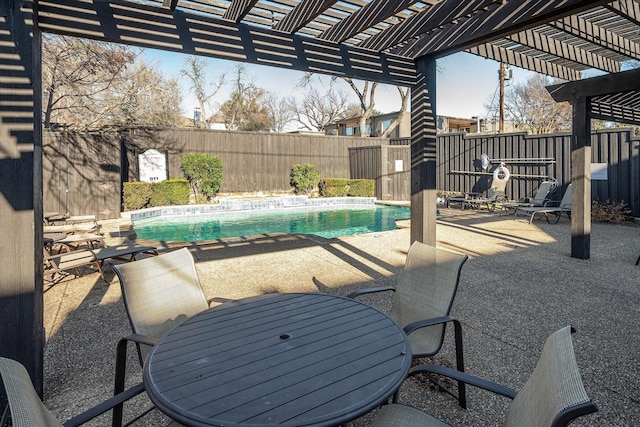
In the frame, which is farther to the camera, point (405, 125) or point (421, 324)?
point (405, 125)

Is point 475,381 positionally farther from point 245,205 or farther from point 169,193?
point 245,205

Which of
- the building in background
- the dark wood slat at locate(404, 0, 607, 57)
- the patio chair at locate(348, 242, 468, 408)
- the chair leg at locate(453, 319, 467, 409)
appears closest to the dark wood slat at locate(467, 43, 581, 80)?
the dark wood slat at locate(404, 0, 607, 57)

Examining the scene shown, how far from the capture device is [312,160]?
15398mm

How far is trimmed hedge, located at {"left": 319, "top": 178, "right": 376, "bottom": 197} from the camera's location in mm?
14602

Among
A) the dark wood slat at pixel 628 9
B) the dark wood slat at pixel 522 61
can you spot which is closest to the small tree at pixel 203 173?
the dark wood slat at pixel 522 61

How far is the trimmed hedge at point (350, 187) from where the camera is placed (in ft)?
47.9

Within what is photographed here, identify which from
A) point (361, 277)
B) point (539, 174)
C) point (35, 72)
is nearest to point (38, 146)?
point (35, 72)

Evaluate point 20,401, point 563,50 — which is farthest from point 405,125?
point 20,401

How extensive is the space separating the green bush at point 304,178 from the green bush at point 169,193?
177 inches

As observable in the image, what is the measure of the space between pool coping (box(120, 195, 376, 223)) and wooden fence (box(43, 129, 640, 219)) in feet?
2.73

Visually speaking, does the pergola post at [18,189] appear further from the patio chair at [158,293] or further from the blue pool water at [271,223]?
the blue pool water at [271,223]

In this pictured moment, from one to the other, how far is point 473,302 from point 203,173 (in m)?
10.6

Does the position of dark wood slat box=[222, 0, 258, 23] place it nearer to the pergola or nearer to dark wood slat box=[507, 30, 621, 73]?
the pergola

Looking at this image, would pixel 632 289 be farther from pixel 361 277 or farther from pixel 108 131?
pixel 108 131
